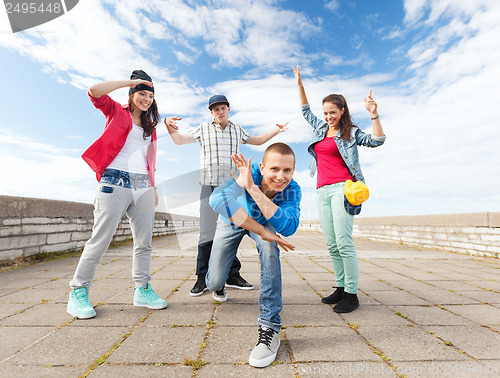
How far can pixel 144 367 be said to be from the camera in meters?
1.64

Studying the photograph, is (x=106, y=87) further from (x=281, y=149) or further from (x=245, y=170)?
(x=281, y=149)

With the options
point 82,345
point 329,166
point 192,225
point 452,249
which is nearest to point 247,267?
point 329,166

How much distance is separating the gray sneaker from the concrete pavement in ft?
0.13

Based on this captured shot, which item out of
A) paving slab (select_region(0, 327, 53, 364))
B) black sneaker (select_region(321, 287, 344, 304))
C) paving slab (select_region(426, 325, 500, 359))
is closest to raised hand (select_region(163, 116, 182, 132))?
paving slab (select_region(0, 327, 53, 364))

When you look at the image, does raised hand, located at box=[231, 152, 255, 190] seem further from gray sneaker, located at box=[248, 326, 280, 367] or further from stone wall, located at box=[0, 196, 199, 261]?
stone wall, located at box=[0, 196, 199, 261]

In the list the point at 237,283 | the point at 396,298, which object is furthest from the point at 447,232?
the point at 237,283

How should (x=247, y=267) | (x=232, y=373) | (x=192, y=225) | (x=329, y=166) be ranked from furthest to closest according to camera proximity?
(x=192, y=225) < (x=247, y=267) < (x=329, y=166) < (x=232, y=373)

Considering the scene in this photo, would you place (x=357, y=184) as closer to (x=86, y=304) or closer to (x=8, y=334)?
(x=86, y=304)

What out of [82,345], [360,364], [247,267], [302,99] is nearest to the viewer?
[360,364]

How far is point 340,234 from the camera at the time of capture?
8.76ft

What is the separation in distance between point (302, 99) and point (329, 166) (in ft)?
3.03

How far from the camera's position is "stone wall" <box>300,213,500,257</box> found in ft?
20.0

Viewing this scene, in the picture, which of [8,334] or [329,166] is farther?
[329,166]

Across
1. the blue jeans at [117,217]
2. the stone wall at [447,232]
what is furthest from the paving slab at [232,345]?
the stone wall at [447,232]
